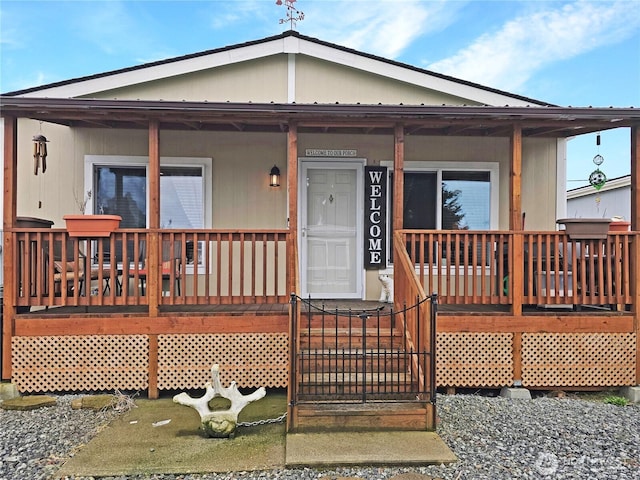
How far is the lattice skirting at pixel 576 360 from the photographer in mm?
4750

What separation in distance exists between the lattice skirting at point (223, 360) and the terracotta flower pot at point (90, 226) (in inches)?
51.2

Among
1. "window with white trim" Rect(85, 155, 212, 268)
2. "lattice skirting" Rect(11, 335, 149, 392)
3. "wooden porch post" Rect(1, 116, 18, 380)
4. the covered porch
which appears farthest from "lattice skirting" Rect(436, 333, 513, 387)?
"wooden porch post" Rect(1, 116, 18, 380)

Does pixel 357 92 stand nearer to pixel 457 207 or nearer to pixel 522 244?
pixel 457 207

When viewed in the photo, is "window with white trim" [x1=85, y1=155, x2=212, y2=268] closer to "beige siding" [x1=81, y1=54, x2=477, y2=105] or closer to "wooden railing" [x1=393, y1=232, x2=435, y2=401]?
"beige siding" [x1=81, y1=54, x2=477, y2=105]

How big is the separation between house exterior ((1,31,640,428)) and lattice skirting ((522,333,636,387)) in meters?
0.02

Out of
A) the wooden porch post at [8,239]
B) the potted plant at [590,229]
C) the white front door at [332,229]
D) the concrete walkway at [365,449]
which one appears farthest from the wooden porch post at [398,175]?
the wooden porch post at [8,239]

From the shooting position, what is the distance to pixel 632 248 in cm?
480

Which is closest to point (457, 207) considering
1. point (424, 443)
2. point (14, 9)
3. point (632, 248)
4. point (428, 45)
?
point (632, 248)

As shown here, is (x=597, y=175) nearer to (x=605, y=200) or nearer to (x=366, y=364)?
(x=366, y=364)

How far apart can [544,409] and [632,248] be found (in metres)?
2.10

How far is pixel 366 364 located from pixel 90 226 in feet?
10.6

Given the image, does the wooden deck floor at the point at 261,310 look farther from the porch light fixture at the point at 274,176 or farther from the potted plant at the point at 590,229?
the porch light fixture at the point at 274,176

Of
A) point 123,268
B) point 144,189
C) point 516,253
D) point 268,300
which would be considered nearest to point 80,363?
point 123,268

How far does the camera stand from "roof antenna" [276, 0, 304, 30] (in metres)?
6.68
